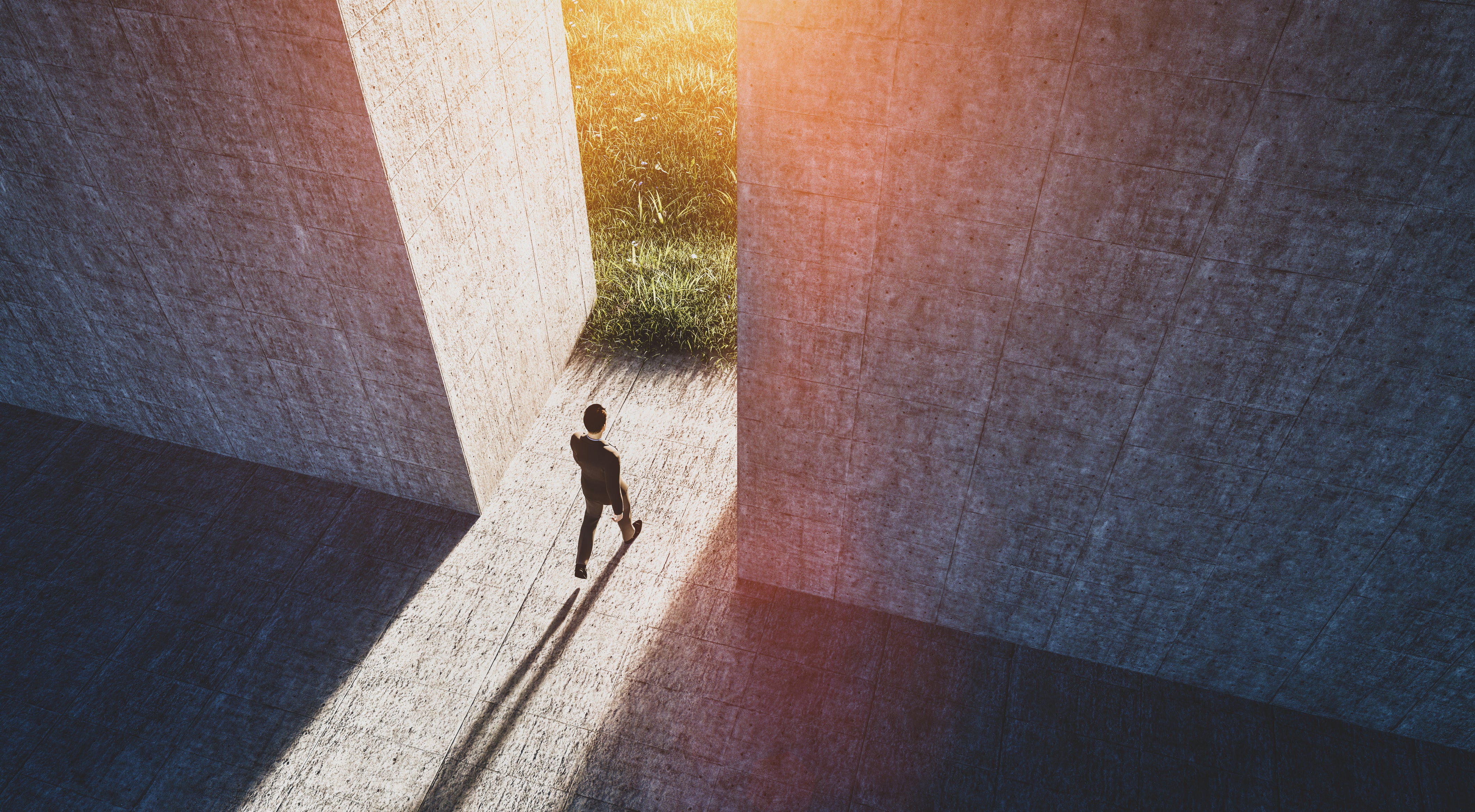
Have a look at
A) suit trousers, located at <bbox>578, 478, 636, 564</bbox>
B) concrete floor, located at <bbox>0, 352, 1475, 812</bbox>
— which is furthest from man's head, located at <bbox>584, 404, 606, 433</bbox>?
concrete floor, located at <bbox>0, 352, 1475, 812</bbox>

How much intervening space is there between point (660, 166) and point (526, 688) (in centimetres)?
709

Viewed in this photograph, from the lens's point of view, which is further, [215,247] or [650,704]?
[215,247]

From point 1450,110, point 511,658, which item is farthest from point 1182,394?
point 511,658

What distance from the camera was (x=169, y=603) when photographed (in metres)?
6.52

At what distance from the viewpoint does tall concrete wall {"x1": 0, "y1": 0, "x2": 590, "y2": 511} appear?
5.18m

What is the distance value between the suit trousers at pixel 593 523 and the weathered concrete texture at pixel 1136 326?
0.88 m

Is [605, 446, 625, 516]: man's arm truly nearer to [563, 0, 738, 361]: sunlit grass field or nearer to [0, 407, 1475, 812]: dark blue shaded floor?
[0, 407, 1475, 812]: dark blue shaded floor

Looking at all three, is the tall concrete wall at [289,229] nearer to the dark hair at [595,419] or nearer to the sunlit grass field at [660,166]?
the dark hair at [595,419]

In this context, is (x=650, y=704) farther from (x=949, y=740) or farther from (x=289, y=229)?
(x=289, y=229)

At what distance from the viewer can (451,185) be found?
6.00 m

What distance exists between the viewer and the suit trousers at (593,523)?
629 centimetres

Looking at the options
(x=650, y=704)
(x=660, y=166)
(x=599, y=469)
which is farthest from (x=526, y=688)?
(x=660, y=166)

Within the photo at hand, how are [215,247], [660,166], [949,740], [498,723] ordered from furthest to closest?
[660,166] → [215,247] → [498,723] → [949,740]

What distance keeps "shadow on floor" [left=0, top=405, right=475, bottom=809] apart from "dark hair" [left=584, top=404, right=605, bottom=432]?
1806 millimetres
